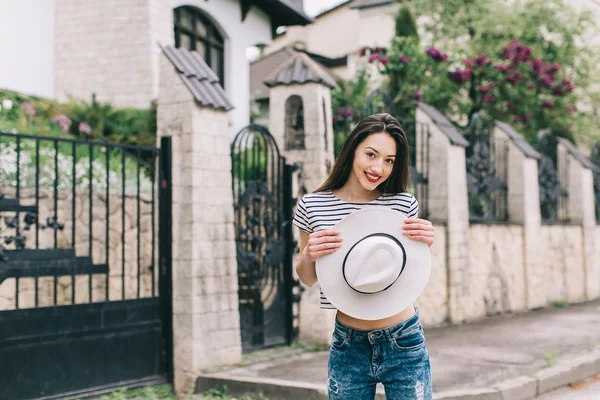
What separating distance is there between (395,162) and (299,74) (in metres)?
5.35

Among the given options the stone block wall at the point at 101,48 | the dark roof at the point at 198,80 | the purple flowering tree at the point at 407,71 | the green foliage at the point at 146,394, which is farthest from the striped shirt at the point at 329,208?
the purple flowering tree at the point at 407,71

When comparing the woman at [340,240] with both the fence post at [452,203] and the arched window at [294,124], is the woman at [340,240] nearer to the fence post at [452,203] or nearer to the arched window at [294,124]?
the arched window at [294,124]

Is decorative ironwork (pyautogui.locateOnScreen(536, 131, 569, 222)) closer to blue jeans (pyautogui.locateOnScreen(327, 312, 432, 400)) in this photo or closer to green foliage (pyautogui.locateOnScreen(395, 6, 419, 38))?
green foliage (pyautogui.locateOnScreen(395, 6, 419, 38))

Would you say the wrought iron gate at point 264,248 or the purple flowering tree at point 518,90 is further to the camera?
the purple flowering tree at point 518,90

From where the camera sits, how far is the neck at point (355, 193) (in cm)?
311

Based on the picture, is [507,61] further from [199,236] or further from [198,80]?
[199,236]

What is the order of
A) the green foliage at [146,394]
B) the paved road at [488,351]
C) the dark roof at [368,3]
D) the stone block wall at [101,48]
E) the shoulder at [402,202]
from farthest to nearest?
the dark roof at [368,3]
the stone block wall at [101,48]
the paved road at [488,351]
the green foliage at [146,394]
the shoulder at [402,202]

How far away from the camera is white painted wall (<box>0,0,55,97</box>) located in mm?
11828

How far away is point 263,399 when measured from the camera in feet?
19.4

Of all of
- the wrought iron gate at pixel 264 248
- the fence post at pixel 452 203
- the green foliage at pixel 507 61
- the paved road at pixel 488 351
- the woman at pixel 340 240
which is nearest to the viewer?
the woman at pixel 340 240

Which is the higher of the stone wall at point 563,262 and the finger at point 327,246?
the finger at point 327,246

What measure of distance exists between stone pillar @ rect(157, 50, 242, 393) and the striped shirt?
350 centimetres

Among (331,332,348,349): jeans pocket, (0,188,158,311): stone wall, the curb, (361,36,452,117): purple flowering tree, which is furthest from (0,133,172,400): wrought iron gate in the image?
(361,36,452,117): purple flowering tree

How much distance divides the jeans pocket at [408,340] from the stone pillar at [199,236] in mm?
3687
